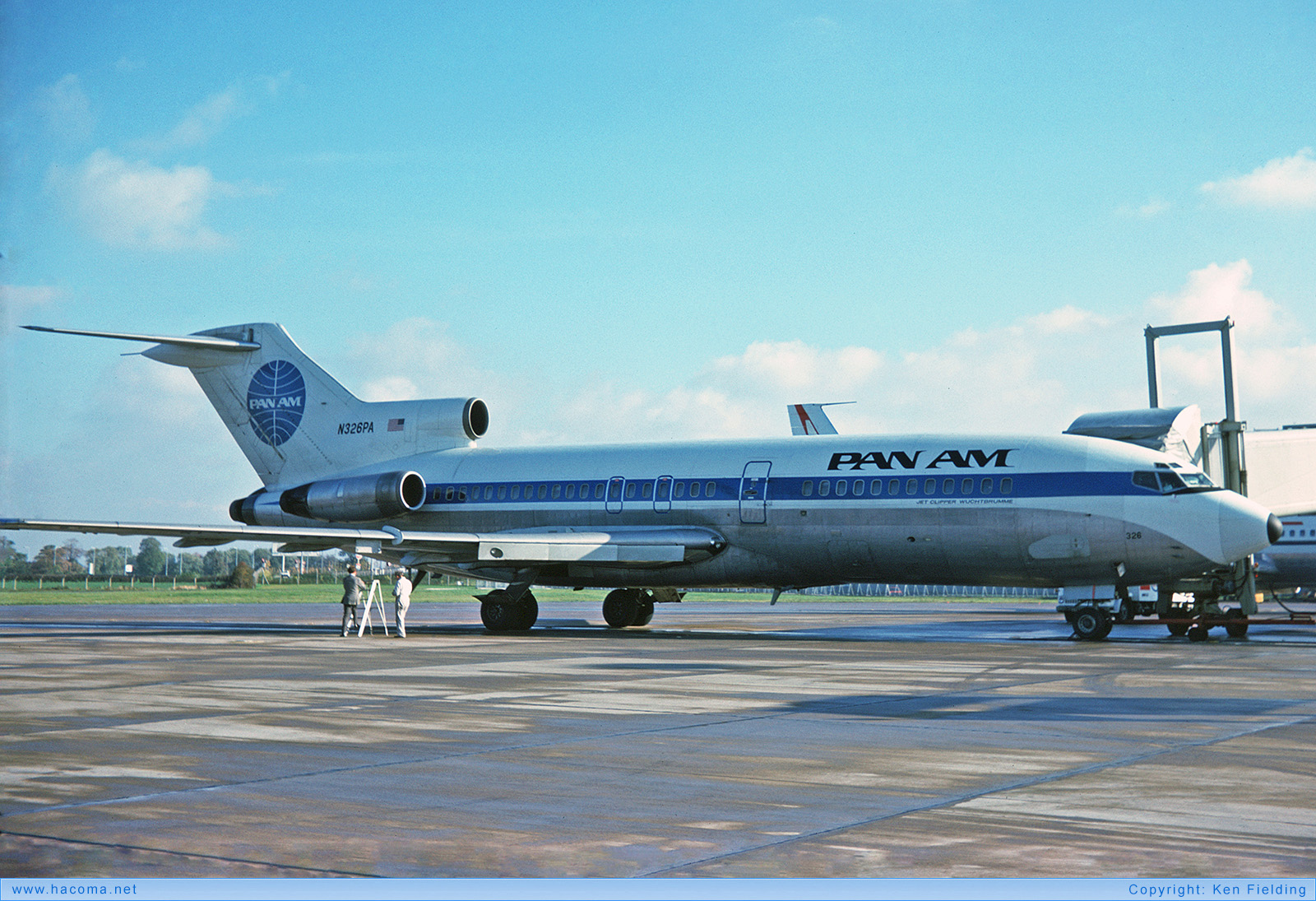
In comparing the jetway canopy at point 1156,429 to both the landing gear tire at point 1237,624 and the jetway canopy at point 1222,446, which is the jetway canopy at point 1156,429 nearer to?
the jetway canopy at point 1222,446

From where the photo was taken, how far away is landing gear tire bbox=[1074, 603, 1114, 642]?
A: 2402 centimetres

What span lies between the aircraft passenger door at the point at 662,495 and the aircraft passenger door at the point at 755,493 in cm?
186

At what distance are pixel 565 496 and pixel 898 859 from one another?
77.5 feet

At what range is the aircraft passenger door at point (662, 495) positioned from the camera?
27781 millimetres

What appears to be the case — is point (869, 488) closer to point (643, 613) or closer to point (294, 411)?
point (643, 613)

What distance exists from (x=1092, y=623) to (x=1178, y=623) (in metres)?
2.52

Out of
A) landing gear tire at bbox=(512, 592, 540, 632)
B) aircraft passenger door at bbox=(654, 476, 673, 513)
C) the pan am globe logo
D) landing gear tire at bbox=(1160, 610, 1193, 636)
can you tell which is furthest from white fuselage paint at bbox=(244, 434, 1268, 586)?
the pan am globe logo

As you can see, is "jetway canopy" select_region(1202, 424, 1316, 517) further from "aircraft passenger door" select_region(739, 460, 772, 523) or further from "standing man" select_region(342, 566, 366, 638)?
"standing man" select_region(342, 566, 366, 638)

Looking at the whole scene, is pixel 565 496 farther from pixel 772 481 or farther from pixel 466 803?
pixel 466 803

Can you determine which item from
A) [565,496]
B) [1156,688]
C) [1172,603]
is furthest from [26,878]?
[1172,603]

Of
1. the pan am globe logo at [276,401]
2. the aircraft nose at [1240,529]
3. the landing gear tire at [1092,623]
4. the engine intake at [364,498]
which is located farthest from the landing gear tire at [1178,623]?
the pan am globe logo at [276,401]

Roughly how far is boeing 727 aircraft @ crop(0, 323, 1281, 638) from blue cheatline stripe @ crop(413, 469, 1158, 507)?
0.04 meters

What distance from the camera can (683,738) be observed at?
10.2 m

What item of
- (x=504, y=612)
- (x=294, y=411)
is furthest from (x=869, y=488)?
(x=294, y=411)
